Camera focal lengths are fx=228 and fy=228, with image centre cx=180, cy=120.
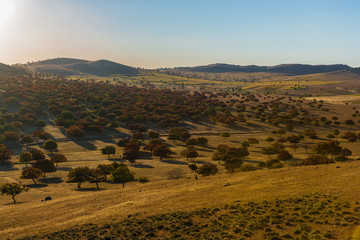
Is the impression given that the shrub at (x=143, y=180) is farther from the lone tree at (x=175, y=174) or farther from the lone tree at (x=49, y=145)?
the lone tree at (x=49, y=145)

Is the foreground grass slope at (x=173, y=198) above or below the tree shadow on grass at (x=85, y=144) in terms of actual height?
above

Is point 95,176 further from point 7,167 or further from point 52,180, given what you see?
point 7,167

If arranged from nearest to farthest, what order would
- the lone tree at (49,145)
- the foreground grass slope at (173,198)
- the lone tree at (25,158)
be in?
the foreground grass slope at (173,198) < the lone tree at (25,158) < the lone tree at (49,145)

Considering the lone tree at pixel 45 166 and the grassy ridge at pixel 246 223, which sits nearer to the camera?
the grassy ridge at pixel 246 223


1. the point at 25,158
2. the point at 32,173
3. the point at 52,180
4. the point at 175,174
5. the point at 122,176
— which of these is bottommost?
the point at 52,180

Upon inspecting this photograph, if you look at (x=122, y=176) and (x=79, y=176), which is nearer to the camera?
(x=122, y=176)

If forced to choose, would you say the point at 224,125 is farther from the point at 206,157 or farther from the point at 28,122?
the point at 28,122

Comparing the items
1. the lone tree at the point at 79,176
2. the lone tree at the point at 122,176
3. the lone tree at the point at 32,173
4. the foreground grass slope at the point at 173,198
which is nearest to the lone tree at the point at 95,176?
the lone tree at the point at 79,176

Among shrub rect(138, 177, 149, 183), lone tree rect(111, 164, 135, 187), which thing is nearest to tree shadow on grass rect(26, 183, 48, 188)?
lone tree rect(111, 164, 135, 187)

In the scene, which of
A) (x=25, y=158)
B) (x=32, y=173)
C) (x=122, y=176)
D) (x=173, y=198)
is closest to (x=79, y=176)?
(x=122, y=176)

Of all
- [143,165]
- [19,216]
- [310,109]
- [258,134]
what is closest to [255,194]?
[19,216]
